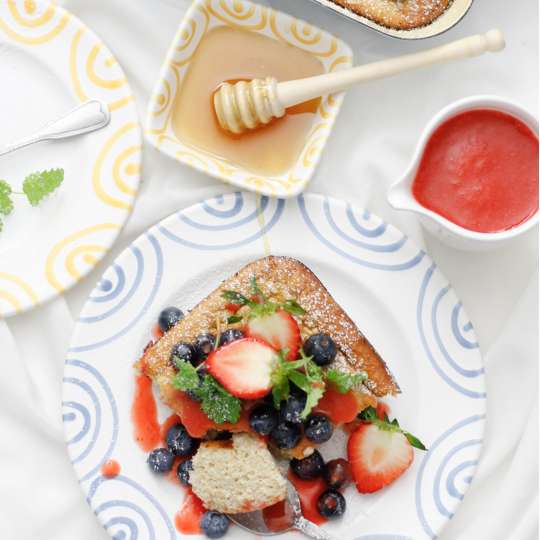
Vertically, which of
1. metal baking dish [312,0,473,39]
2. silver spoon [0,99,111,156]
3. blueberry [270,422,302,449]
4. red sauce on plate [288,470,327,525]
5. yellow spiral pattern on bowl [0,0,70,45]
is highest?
metal baking dish [312,0,473,39]

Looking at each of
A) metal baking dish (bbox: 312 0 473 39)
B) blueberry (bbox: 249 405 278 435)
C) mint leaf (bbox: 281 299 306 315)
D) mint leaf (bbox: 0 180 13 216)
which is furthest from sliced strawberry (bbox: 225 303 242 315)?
metal baking dish (bbox: 312 0 473 39)

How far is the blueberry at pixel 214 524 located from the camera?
5.71ft

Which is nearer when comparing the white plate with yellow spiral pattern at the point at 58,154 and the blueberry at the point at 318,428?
the blueberry at the point at 318,428

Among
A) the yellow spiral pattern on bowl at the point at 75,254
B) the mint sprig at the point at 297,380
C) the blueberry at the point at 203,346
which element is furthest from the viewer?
the yellow spiral pattern on bowl at the point at 75,254

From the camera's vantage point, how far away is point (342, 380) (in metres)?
1.66

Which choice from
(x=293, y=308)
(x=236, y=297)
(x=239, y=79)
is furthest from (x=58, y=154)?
(x=293, y=308)

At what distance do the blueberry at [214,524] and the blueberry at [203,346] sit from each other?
13.2 inches

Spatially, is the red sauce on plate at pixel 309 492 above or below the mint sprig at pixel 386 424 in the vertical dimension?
below

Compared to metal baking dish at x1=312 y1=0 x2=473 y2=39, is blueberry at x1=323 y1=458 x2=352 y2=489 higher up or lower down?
lower down

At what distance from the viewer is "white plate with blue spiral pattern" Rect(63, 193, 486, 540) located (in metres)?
1.79

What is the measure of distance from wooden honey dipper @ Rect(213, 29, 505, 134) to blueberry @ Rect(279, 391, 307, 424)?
0.62 meters

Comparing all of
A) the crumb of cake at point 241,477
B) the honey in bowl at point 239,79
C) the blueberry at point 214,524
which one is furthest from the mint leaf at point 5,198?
the blueberry at point 214,524

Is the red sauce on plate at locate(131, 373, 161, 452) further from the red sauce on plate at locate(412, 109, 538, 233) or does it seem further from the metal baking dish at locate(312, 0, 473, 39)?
the metal baking dish at locate(312, 0, 473, 39)

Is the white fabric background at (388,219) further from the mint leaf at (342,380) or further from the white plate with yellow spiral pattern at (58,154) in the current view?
the mint leaf at (342,380)
